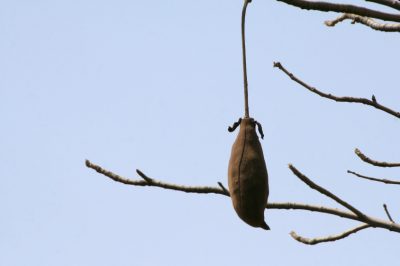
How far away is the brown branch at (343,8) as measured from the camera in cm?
155

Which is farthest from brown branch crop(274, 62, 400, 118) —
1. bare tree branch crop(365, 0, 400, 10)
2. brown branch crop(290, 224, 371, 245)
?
bare tree branch crop(365, 0, 400, 10)

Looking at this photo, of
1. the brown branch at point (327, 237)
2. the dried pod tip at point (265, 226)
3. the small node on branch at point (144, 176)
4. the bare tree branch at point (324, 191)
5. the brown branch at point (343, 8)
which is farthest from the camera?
the brown branch at point (327, 237)

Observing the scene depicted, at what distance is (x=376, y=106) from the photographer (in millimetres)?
2666

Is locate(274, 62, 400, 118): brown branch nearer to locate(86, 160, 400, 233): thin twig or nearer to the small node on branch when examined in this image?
locate(86, 160, 400, 233): thin twig

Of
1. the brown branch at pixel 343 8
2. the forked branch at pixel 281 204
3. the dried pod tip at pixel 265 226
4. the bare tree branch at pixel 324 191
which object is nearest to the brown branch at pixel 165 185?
Answer: the forked branch at pixel 281 204

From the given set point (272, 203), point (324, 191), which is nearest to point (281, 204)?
point (272, 203)

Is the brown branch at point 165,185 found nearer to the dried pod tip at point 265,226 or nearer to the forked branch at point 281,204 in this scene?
the forked branch at point 281,204

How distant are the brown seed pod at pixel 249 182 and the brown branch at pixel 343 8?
339 millimetres

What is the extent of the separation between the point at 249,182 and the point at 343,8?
44cm

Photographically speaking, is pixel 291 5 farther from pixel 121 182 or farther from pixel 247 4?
pixel 121 182

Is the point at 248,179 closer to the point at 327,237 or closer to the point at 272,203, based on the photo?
the point at 272,203

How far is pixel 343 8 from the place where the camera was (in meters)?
1.58

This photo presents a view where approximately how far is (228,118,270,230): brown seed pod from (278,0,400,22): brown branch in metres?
0.34

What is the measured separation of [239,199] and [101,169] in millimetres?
826
